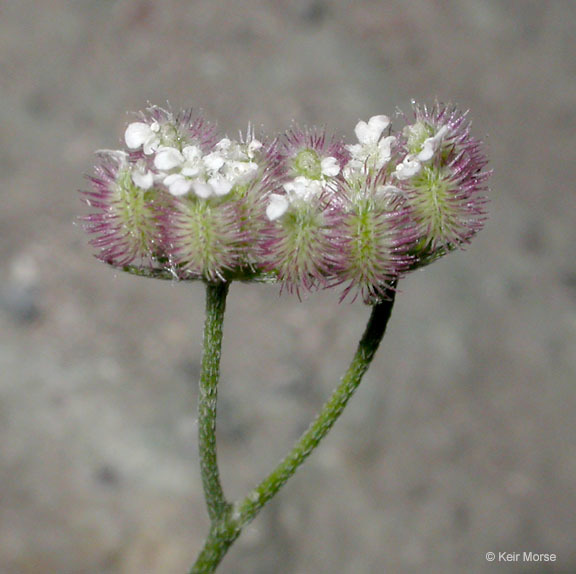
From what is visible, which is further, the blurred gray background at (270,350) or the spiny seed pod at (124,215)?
the blurred gray background at (270,350)

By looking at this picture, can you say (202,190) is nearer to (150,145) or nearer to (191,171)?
(191,171)

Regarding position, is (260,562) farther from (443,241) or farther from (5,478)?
(443,241)

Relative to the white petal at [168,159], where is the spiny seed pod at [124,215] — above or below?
below

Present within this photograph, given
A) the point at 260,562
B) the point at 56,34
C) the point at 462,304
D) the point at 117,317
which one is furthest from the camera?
the point at 56,34

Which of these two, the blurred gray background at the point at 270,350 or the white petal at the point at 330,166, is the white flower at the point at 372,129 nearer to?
the white petal at the point at 330,166

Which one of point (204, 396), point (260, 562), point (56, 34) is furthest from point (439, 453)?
point (56, 34)

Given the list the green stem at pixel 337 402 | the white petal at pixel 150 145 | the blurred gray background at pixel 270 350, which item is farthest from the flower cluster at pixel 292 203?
the blurred gray background at pixel 270 350
